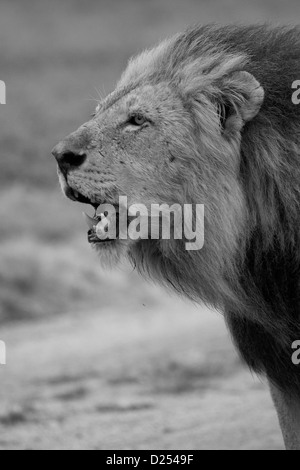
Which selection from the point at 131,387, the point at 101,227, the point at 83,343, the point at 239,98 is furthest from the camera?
the point at 83,343

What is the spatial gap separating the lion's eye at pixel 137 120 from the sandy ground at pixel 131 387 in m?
2.38

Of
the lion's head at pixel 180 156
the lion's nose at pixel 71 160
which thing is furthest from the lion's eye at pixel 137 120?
the lion's nose at pixel 71 160

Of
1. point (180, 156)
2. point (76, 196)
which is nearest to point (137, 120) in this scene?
point (180, 156)

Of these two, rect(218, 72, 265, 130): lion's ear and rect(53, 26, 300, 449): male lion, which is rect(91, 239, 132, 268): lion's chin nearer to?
rect(53, 26, 300, 449): male lion

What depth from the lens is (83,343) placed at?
9719 mm

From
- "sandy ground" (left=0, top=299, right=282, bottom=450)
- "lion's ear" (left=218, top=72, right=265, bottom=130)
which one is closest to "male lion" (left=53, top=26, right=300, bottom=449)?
"lion's ear" (left=218, top=72, right=265, bottom=130)

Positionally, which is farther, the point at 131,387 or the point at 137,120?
the point at 131,387

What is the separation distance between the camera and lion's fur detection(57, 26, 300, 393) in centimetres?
468

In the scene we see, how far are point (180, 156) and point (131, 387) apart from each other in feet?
12.9

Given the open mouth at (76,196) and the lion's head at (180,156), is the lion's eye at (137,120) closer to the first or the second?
the lion's head at (180,156)

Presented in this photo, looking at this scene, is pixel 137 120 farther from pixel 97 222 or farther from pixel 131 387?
pixel 131 387

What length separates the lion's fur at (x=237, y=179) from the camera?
4.68 meters

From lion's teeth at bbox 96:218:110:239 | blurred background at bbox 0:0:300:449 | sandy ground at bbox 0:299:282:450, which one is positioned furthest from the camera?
blurred background at bbox 0:0:300:449
